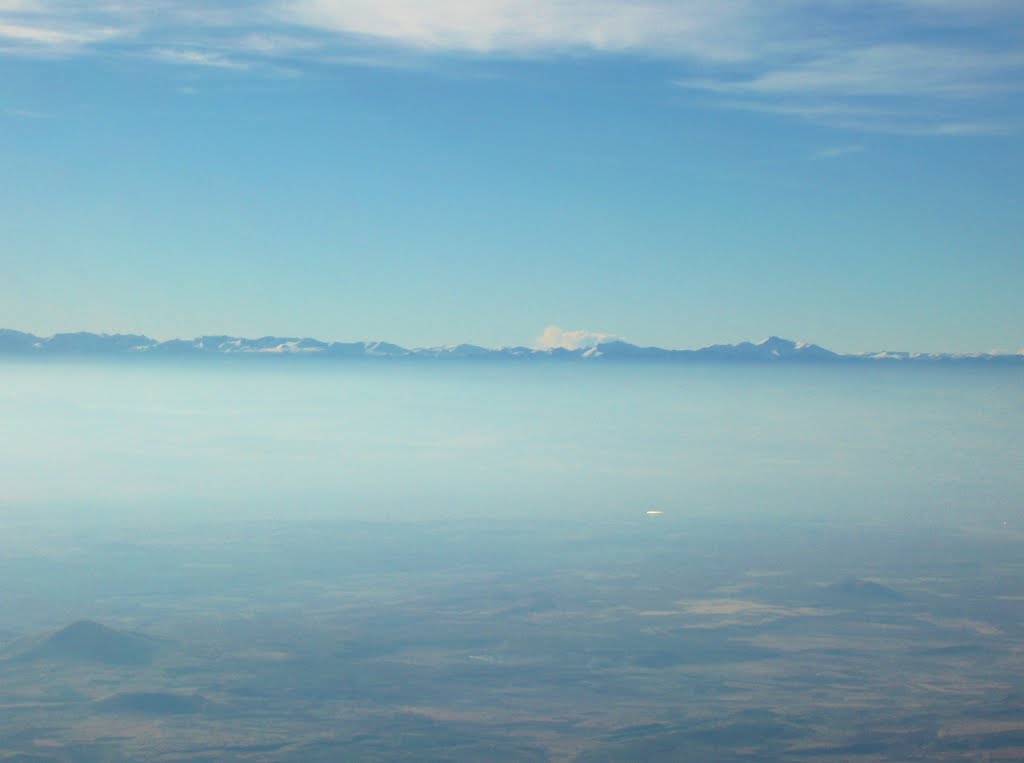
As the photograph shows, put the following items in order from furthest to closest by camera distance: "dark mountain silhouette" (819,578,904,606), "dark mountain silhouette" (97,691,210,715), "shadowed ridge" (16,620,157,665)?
"dark mountain silhouette" (819,578,904,606) → "shadowed ridge" (16,620,157,665) → "dark mountain silhouette" (97,691,210,715)

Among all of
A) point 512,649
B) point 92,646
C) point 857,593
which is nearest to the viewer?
point 92,646

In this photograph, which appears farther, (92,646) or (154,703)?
(92,646)

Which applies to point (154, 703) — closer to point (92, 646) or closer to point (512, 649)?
point (92, 646)

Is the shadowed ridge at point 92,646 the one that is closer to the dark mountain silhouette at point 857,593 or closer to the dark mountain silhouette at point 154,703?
the dark mountain silhouette at point 154,703

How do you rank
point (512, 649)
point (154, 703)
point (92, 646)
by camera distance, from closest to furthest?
point (154, 703) → point (92, 646) → point (512, 649)

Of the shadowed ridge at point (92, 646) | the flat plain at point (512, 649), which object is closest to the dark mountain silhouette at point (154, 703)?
the flat plain at point (512, 649)

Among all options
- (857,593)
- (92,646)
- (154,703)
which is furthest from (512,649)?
(857,593)

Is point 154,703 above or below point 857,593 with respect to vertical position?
below

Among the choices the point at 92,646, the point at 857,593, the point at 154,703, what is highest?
the point at 857,593

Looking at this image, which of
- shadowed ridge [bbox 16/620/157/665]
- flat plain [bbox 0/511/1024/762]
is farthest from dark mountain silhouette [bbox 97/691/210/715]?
shadowed ridge [bbox 16/620/157/665]

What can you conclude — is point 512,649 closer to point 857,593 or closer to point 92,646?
point 92,646

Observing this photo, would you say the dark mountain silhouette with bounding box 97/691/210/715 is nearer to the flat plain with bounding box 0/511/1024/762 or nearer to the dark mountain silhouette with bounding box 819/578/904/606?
the flat plain with bounding box 0/511/1024/762

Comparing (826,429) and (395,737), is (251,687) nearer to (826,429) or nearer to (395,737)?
(395,737)
